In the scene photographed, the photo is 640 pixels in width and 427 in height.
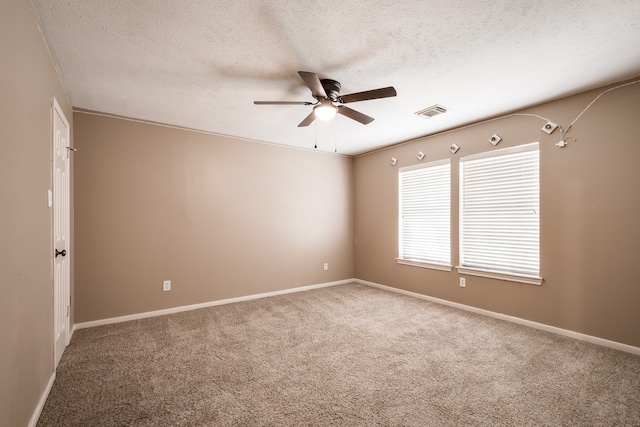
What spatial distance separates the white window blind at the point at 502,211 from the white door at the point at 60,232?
4577 mm

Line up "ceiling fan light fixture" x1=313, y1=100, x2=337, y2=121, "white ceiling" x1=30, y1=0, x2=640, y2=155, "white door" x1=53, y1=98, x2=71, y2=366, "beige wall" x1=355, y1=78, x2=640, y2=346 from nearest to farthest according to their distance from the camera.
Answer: "white ceiling" x1=30, y1=0, x2=640, y2=155 → "white door" x1=53, y1=98, x2=71, y2=366 → "ceiling fan light fixture" x1=313, y1=100, x2=337, y2=121 → "beige wall" x1=355, y1=78, x2=640, y2=346

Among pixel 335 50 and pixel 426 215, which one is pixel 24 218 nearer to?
pixel 335 50

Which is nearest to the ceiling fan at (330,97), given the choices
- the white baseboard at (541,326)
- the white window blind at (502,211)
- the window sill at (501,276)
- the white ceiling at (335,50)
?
the white ceiling at (335,50)

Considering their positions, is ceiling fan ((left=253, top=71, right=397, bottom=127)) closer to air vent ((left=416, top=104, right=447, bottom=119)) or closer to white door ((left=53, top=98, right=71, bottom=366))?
air vent ((left=416, top=104, right=447, bottom=119))

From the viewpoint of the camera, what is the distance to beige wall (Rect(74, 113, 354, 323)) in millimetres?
3529

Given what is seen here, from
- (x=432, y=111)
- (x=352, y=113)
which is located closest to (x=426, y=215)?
(x=432, y=111)

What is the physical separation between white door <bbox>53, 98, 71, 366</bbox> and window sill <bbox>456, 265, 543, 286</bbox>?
452 cm

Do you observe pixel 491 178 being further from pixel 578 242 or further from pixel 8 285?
pixel 8 285

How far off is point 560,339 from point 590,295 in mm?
547

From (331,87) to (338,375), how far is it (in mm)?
2550

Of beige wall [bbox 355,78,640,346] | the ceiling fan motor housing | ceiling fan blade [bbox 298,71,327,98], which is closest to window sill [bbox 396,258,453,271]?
beige wall [bbox 355,78,640,346]

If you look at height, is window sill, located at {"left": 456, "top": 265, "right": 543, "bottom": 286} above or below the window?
below

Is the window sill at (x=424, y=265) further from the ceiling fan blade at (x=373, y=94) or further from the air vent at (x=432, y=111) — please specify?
the ceiling fan blade at (x=373, y=94)

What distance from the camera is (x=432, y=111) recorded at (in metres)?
3.55
